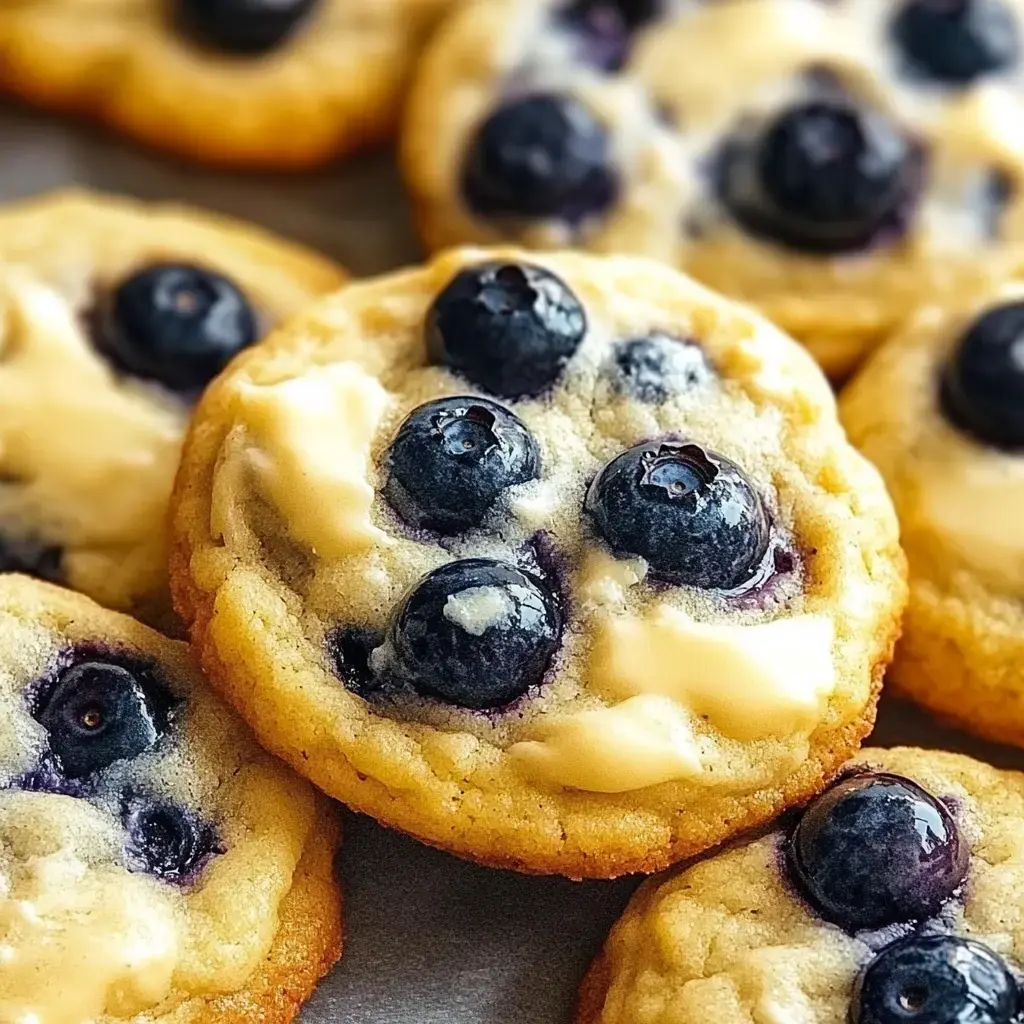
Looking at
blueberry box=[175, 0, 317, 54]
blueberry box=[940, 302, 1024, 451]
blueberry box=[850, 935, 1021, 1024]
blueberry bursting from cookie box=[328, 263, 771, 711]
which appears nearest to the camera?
blueberry box=[850, 935, 1021, 1024]

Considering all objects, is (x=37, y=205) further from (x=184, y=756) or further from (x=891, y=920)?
(x=891, y=920)

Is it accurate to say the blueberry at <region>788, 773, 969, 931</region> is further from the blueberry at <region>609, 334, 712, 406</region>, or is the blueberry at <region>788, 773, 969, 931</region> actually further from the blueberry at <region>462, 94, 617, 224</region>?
the blueberry at <region>462, 94, 617, 224</region>

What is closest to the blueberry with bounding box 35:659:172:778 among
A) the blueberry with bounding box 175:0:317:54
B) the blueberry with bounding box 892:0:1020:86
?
the blueberry with bounding box 175:0:317:54

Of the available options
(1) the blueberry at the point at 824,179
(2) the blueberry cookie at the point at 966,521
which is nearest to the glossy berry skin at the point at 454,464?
(2) the blueberry cookie at the point at 966,521

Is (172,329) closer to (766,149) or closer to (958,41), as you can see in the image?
(766,149)

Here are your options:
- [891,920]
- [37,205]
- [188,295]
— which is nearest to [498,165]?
[188,295]

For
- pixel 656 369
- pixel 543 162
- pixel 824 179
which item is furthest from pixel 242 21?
pixel 656 369

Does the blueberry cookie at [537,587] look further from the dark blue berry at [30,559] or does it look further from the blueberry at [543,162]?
the blueberry at [543,162]
